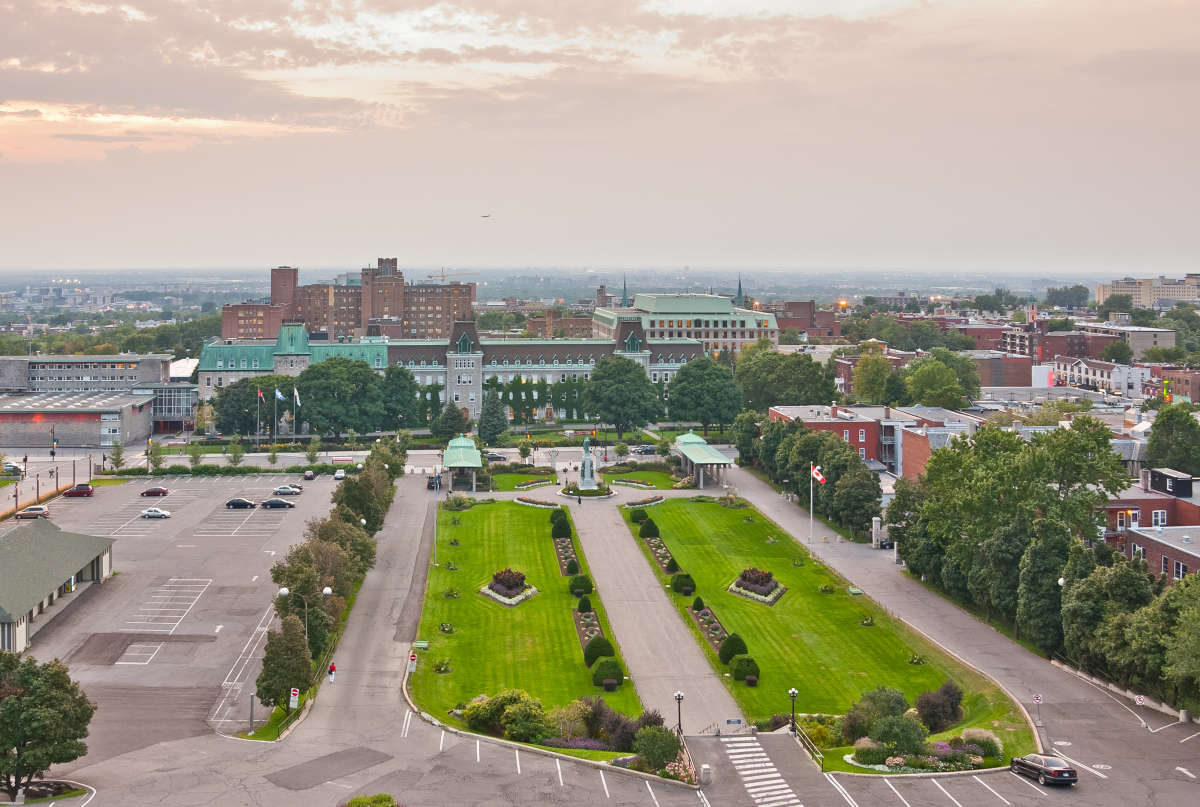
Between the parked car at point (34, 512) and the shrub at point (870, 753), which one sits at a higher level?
the shrub at point (870, 753)

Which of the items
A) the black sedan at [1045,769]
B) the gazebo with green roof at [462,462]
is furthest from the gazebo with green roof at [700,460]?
the black sedan at [1045,769]

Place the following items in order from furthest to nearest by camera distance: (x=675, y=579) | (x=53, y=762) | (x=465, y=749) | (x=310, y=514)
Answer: (x=310, y=514) < (x=675, y=579) < (x=465, y=749) < (x=53, y=762)

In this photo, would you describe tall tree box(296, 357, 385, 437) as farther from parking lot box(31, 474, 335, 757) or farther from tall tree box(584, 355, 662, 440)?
parking lot box(31, 474, 335, 757)

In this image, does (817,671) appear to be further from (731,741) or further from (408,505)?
(408,505)

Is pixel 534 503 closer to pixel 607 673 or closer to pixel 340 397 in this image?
pixel 340 397

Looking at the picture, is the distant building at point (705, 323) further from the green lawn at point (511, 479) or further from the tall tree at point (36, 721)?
the tall tree at point (36, 721)

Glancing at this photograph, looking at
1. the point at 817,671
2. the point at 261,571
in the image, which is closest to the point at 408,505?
the point at 261,571

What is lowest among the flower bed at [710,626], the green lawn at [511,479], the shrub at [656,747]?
the flower bed at [710,626]
